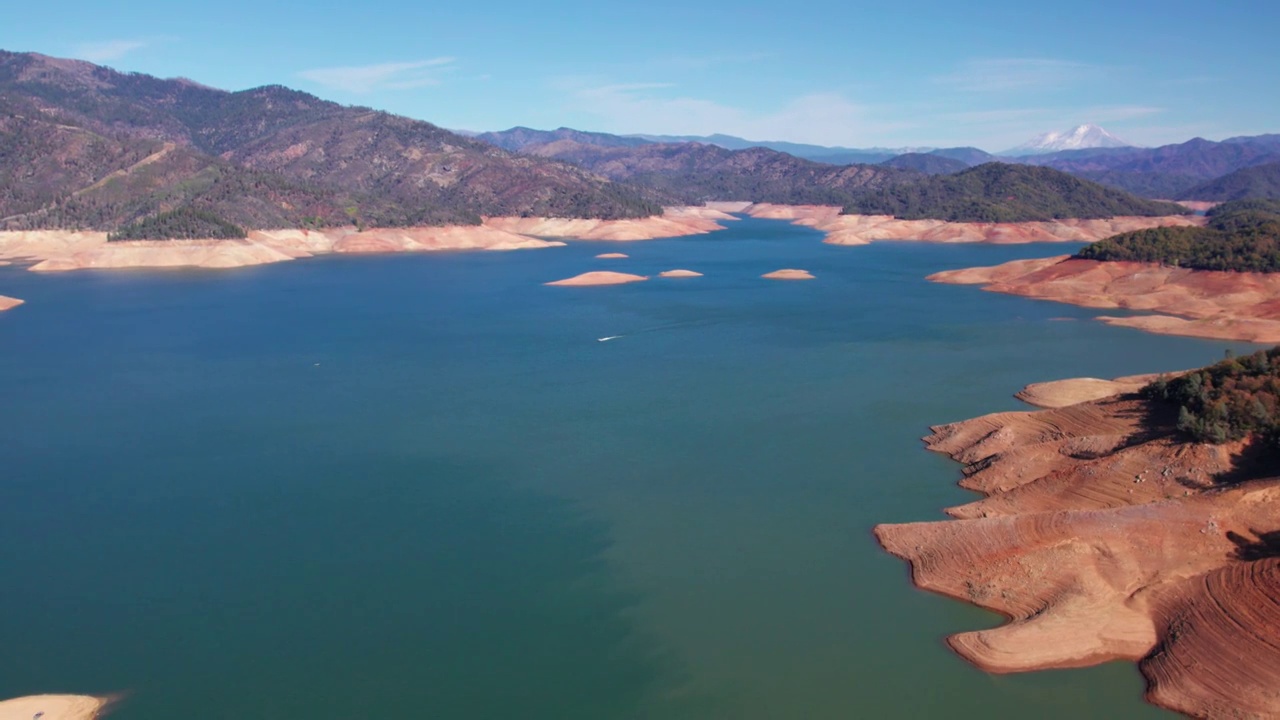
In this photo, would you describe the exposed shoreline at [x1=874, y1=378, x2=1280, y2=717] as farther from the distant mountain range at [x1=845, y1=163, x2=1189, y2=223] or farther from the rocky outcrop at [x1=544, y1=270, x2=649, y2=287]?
the distant mountain range at [x1=845, y1=163, x2=1189, y2=223]

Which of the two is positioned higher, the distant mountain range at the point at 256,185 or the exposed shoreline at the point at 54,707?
the distant mountain range at the point at 256,185

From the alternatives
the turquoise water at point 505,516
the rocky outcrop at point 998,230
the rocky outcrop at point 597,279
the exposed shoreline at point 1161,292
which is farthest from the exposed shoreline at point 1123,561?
the rocky outcrop at point 998,230

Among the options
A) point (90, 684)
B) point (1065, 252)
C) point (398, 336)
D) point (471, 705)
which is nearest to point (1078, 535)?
point (471, 705)

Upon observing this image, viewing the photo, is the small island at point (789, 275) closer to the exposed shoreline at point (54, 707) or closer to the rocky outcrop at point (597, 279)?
the rocky outcrop at point (597, 279)

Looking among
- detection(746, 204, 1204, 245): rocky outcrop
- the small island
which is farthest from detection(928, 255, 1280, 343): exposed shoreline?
detection(746, 204, 1204, 245): rocky outcrop

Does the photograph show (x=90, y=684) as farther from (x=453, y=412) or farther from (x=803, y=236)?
(x=803, y=236)

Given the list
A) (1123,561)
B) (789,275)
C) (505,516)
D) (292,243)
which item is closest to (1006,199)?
(789,275)

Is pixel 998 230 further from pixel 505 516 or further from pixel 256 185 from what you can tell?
pixel 505 516
